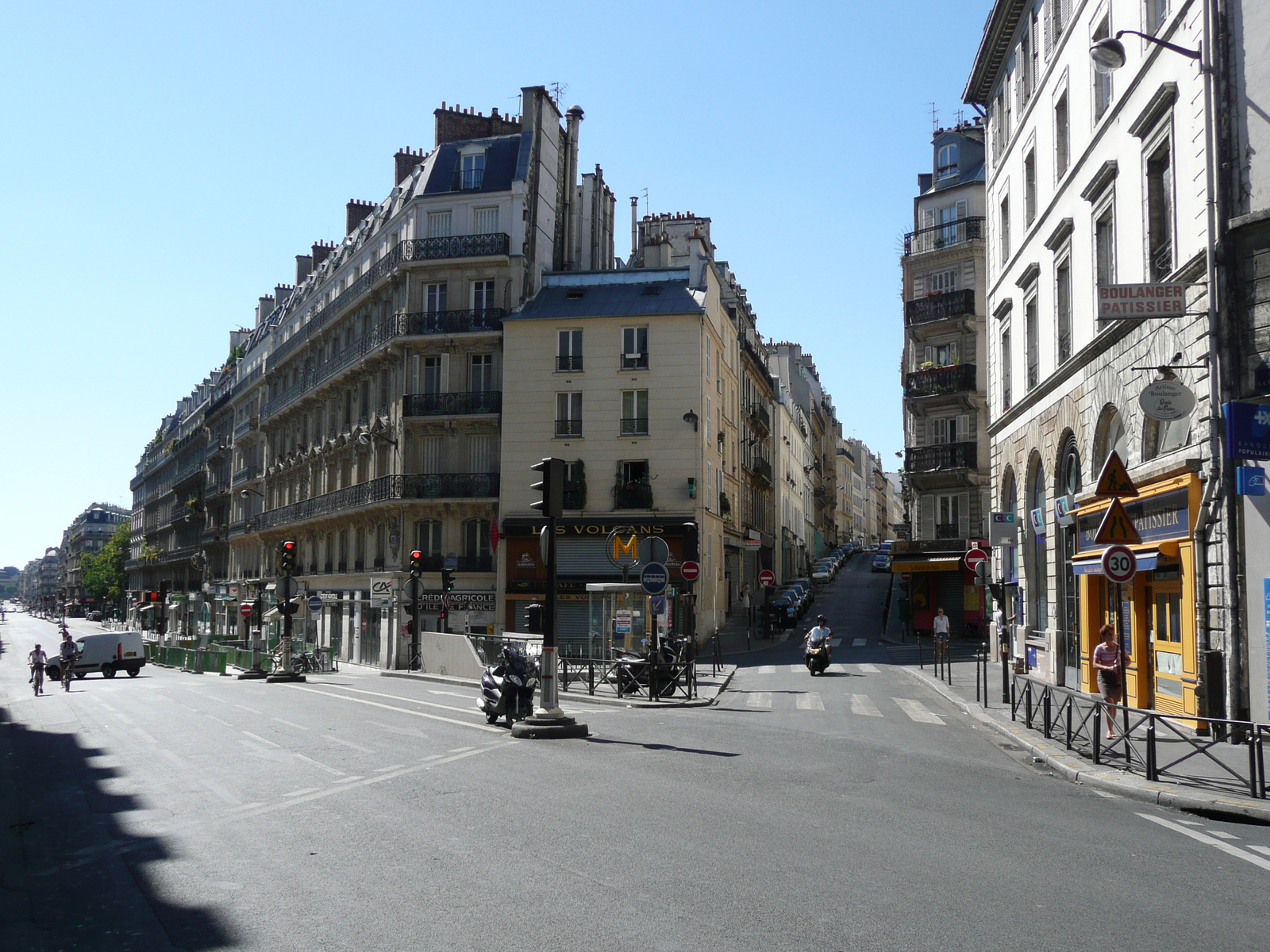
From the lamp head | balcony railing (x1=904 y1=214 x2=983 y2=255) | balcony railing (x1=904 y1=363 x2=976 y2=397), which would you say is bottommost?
the lamp head

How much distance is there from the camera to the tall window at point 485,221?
4138 centimetres

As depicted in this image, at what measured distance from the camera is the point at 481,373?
40.7 m

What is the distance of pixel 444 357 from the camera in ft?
135

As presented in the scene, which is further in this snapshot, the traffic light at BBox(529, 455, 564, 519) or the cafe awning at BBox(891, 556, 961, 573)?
the cafe awning at BBox(891, 556, 961, 573)

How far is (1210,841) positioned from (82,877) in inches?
318

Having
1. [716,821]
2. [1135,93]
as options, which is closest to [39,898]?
[716,821]

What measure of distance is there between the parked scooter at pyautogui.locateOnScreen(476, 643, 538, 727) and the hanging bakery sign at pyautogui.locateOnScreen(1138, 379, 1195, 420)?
9134mm

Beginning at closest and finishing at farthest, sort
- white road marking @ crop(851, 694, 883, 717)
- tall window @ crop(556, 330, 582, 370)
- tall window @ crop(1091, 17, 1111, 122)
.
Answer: white road marking @ crop(851, 694, 883, 717) → tall window @ crop(1091, 17, 1111, 122) → tall window @ crop(556, 330, 582, 370)

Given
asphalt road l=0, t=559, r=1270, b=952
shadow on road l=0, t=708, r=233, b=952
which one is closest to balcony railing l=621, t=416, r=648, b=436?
asphalt road l=0, t=559, r=1270, b=952

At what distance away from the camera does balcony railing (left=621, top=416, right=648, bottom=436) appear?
125 feet

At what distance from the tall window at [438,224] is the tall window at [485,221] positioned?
1166 millimetres

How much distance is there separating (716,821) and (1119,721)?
18.0 ft

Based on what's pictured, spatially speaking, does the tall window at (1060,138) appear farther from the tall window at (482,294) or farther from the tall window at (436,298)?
the tall window at (436,298)

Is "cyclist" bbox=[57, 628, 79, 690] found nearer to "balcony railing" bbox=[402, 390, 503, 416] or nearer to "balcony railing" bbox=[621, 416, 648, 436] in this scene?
"balcony railing" bbox=[402, 390, 503, 416]
